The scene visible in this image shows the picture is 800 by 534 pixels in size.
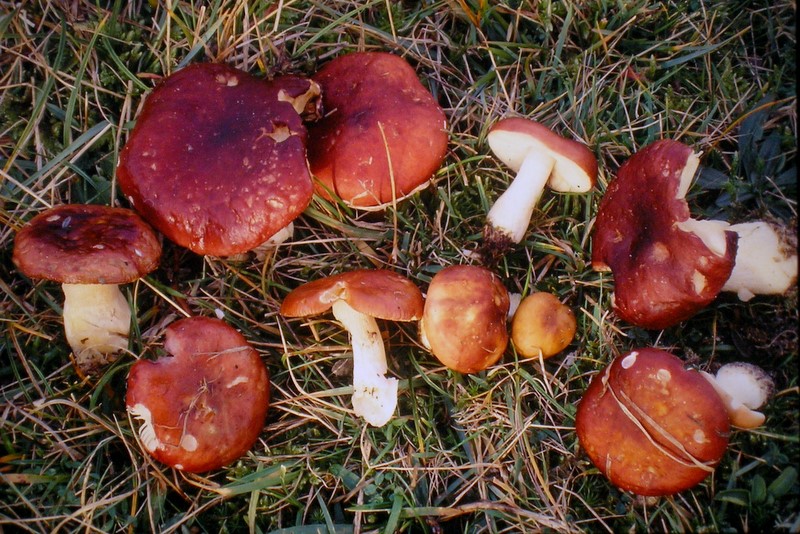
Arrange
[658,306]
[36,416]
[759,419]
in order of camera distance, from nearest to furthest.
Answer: [759,419] → [658,306] → [36,416]

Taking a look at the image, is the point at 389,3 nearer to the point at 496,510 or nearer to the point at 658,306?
the point at 658,306

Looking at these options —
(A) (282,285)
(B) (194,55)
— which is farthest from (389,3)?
(A) (282,285)

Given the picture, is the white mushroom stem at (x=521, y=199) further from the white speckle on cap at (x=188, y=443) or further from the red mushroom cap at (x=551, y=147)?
the white speckle on cap at (x=188, y=443)

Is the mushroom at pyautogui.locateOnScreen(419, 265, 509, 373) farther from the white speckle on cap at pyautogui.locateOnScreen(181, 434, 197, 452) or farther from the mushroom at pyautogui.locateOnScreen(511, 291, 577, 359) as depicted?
the white speckle on cap at pyautogui.locateOnScreen(181, 434, 197, 452)

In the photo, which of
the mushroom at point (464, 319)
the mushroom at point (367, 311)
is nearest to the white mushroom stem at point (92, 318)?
the mushroom at point (367, 311)

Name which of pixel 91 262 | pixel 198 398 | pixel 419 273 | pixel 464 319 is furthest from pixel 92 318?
pixel 464 319
